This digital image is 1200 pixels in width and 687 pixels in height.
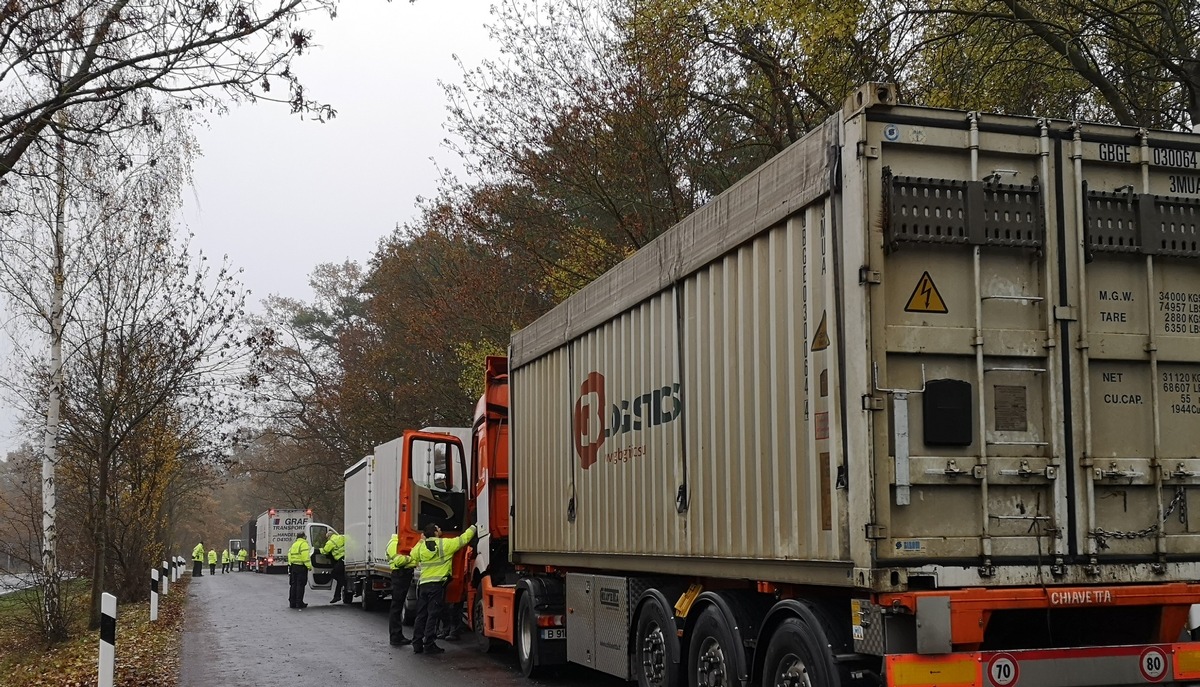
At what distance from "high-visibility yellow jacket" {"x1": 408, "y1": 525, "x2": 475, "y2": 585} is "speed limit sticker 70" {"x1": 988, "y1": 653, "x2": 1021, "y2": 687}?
9416 mm

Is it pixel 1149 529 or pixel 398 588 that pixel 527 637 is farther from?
pixel 1149 529

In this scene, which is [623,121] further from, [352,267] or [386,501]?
[352,267]

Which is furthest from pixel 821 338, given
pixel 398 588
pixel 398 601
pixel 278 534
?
pixel 278 534

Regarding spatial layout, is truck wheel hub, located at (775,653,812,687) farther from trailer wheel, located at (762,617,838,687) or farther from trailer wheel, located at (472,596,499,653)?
trailer wheel, located at (472,596,499,653)

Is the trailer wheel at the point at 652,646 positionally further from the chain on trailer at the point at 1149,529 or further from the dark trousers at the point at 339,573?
the dark trousers at the point at 339,573

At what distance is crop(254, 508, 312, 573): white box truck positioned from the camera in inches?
2037

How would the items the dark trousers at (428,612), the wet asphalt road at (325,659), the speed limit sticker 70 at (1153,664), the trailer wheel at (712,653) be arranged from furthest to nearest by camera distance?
1. the dark trousers at (428,612)
2. the wet asphalt road at (325,659)
3. the trailer wheel at (712,653)
4. the speed limit sticker 70 at (1153,664)

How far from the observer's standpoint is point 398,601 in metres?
15.9

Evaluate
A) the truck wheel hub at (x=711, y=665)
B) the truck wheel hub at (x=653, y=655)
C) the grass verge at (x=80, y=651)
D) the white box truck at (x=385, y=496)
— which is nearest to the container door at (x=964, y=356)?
the truck wheel hub at (x=711, y=665)

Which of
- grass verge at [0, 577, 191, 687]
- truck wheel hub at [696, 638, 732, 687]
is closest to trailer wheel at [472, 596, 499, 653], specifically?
grass verge at [0, 577, 191, 687]

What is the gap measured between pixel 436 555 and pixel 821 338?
9049 millimetres

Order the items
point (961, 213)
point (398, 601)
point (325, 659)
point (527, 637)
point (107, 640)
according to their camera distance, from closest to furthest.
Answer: point (961, 213)
point (107, 640)
point (527, 637)
point (325, 659)
point (398, 601)

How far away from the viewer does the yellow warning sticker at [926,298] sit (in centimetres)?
605

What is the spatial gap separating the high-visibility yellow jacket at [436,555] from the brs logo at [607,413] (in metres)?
4.01
